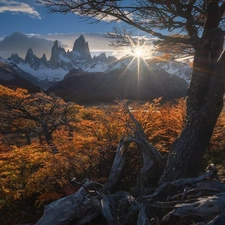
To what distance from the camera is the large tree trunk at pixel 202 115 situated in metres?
5.09

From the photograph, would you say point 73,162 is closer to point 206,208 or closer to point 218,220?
point 206,208

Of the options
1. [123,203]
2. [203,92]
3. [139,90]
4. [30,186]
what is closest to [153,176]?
[123,203]

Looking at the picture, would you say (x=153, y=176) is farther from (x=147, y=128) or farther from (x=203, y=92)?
(x=147, y=128)

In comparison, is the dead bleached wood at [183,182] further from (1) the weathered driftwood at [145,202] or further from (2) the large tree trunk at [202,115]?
(2) the large tree trunk at [202,115]

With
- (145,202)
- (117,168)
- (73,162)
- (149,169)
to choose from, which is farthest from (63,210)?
(73,162)

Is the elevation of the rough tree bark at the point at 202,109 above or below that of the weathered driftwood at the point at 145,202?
above

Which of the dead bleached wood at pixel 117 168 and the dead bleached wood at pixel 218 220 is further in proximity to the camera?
the dead bleached wood at pixel 117 168

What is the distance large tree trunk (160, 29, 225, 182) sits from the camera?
16.7 feet

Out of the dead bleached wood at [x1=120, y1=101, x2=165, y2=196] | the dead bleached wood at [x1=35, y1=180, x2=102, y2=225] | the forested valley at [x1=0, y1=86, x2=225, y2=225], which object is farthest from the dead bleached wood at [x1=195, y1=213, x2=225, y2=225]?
the forested valley at [x1=0, y1=86, x2=225, y2=225]

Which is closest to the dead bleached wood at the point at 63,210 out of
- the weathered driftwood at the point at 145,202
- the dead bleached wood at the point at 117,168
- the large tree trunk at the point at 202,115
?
the weathered driftwood at the point at 145,202

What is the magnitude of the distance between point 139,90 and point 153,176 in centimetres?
11349

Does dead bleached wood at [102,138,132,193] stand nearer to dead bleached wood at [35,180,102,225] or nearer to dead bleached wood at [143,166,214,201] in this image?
dead bleached wood at [35,180,102,225]

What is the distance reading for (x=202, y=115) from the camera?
16.8 feet

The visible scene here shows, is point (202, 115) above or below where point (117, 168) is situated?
above
